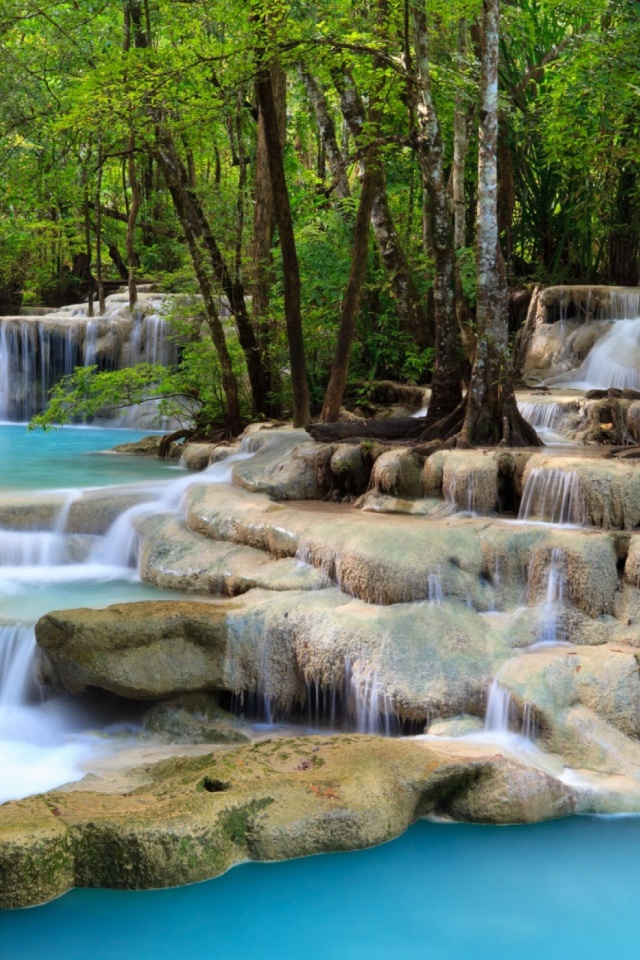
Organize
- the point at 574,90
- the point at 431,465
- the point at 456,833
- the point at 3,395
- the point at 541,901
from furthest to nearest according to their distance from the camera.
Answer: the point at 3,395, the point at 574,90, the point at 431,465, the point at 456,833, the point at 541,901

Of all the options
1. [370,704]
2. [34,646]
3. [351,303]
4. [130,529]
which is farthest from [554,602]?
[351,303]

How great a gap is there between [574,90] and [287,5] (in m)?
3.60

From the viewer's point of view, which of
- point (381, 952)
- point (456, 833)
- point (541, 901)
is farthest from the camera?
point (456, 833)

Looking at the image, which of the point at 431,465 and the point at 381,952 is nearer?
the point at 381,952

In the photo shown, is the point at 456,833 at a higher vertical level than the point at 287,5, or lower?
lower

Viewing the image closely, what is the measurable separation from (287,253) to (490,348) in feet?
11.9

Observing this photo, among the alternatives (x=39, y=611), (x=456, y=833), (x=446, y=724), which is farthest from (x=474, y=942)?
(x=39, y=611)

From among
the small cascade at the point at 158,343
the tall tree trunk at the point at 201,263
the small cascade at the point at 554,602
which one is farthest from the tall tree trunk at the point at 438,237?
the small cascade at the point at 158,343

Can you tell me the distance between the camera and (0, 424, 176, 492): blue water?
1250 centimetres

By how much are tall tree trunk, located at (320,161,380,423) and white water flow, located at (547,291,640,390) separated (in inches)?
125

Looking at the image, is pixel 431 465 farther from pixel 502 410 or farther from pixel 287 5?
pixel 287 5

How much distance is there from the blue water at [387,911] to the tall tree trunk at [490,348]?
15.9ft

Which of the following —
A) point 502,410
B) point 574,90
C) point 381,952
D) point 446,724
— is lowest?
point 381,952

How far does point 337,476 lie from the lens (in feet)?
33.0
